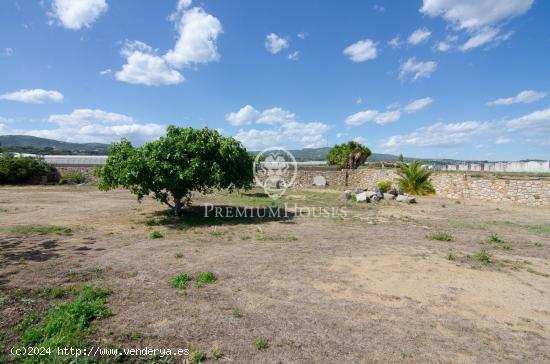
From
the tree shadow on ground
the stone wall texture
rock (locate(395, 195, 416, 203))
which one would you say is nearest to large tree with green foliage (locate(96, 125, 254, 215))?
the tree shadow on ground

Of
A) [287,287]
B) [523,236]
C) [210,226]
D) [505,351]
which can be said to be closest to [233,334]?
[287,287]

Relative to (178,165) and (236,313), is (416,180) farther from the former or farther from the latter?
(236,313)

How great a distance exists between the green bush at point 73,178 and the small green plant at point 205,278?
82.1 feet

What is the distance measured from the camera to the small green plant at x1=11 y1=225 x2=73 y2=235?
764 cm

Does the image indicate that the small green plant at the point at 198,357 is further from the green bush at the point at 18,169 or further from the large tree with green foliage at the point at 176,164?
the green bush at the point at 18,169

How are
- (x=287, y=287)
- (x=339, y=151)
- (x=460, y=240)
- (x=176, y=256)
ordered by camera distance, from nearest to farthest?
(x=287, y=287)
(x=176, y=256)
(x=460, y=240)
(x=339, y=151)

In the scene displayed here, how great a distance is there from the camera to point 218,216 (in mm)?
10977

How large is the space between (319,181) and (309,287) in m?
22.5

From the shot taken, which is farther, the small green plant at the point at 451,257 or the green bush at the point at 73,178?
the green bush at the point at 73,178

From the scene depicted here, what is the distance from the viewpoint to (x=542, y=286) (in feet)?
15.4

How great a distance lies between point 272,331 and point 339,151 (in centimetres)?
3283

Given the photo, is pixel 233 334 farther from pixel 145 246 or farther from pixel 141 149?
pixel 141 149

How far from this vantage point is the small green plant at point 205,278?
4.57 m

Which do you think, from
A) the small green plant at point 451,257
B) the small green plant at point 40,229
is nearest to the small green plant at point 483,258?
the small green plant at point 451,257
